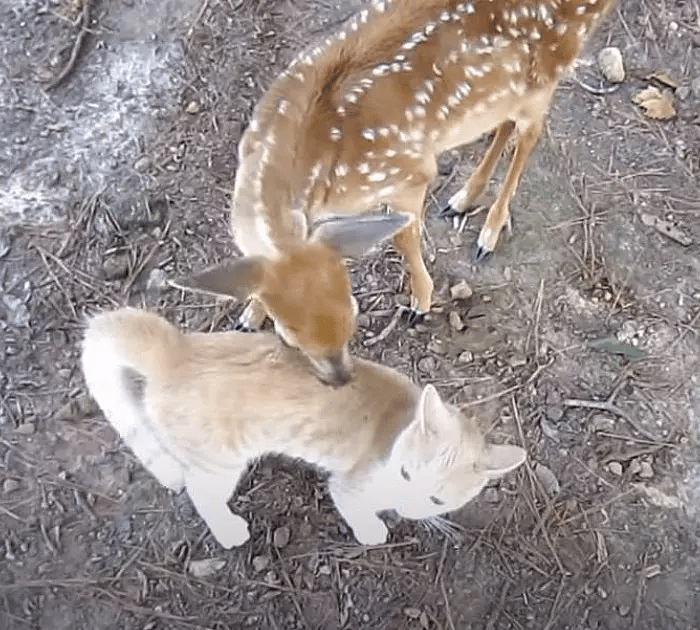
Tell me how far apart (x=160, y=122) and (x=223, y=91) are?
0.21 meters

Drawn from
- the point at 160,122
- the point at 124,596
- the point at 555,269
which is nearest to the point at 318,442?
the point at 124,596

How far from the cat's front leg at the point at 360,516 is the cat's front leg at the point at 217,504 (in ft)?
0.77

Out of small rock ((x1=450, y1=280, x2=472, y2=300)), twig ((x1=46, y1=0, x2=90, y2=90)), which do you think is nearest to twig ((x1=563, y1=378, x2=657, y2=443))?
small rock ((x1=450, y1=280, x2=472, y2=300))

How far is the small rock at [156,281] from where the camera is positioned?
3104 millimetres

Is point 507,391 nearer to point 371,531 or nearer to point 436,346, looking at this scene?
point 436,346

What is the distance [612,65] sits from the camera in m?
3.57

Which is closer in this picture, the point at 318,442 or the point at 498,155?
the point at 318,442

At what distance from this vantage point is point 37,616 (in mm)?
2678

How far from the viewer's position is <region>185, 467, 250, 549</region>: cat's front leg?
2.52 meters

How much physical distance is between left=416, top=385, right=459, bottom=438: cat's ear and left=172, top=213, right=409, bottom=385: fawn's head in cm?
20

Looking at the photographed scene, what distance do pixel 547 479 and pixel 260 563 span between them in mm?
745

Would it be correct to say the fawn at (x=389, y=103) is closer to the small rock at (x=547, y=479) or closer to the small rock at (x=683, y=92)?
the small rock at (x=547, y=479)

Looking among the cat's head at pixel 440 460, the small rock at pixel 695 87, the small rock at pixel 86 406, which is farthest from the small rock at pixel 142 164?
the small rock at pixel 695 87

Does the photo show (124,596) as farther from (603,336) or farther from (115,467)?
(603,336)
